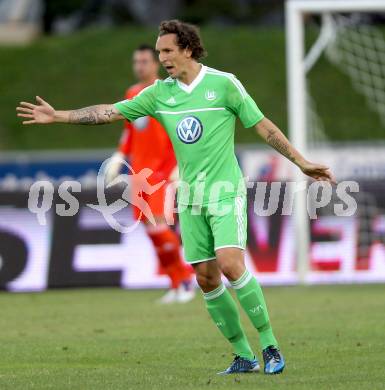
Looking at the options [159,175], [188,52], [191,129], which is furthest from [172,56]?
[159,175]

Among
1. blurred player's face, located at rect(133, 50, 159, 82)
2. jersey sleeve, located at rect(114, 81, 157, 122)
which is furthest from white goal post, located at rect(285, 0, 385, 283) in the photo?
jersey sleeve, located at rect(114, 81, 157, 122)

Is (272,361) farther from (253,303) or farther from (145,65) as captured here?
(145,65)

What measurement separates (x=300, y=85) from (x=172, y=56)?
9004 millimetres

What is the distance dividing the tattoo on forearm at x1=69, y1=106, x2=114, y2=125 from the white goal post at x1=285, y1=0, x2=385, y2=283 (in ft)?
26.1

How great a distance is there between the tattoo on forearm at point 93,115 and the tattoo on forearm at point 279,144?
4.00ft

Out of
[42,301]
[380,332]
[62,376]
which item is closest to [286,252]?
[42,301]

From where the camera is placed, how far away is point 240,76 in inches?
1496

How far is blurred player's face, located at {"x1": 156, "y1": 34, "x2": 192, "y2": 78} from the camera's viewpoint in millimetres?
8242

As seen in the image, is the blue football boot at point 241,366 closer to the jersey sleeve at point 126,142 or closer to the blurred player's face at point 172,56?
the blurred player's face at point 172,56

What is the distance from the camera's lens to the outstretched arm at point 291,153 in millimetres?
7965

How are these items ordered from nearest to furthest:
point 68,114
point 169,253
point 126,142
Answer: point 68,114 < point 169,253 < point 126,142

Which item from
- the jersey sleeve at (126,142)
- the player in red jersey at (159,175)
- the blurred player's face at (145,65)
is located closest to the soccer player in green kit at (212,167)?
the blurred player's face at (145,65)

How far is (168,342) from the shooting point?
33.2ft

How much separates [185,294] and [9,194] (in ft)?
11.7
